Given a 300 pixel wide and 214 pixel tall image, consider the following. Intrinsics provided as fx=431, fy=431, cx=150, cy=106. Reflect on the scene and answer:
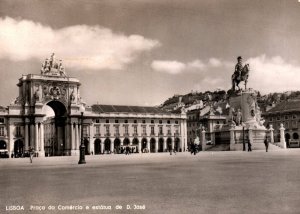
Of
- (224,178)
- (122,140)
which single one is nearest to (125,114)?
(122,140)

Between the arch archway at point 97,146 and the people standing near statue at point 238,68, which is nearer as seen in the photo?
the people standing near statue at point 238,68

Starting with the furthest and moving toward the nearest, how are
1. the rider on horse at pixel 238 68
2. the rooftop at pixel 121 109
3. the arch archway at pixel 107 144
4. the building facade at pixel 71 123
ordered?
1. the rooftop at pixel 121 109
2. the arch archway at pixel 107 144
3. the building facade at pixel 71 123
4. the rider on horse at pixel 238 68

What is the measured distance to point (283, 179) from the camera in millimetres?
12148

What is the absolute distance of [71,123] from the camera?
254 feet

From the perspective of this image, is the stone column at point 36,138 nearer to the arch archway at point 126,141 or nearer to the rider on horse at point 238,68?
the arch archway at point 126,141

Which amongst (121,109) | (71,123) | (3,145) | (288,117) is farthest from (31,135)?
(288,117)

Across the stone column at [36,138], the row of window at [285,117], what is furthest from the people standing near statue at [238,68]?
the row of window at [285,117]

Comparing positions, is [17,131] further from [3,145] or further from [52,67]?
[52,67]

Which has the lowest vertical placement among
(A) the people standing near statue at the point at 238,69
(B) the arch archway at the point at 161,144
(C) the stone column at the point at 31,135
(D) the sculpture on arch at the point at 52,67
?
(B) the arch archway at the point at 161,144

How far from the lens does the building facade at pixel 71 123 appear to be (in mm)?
73688

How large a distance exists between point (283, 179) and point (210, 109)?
9275 cm

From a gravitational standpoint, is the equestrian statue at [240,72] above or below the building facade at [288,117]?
above

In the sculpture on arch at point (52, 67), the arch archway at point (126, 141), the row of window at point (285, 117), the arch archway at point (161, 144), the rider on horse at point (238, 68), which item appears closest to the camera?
the rider on horse at point (238, 68)

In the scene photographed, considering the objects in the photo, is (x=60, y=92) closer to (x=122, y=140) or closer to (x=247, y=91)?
(x=122, y=140)
